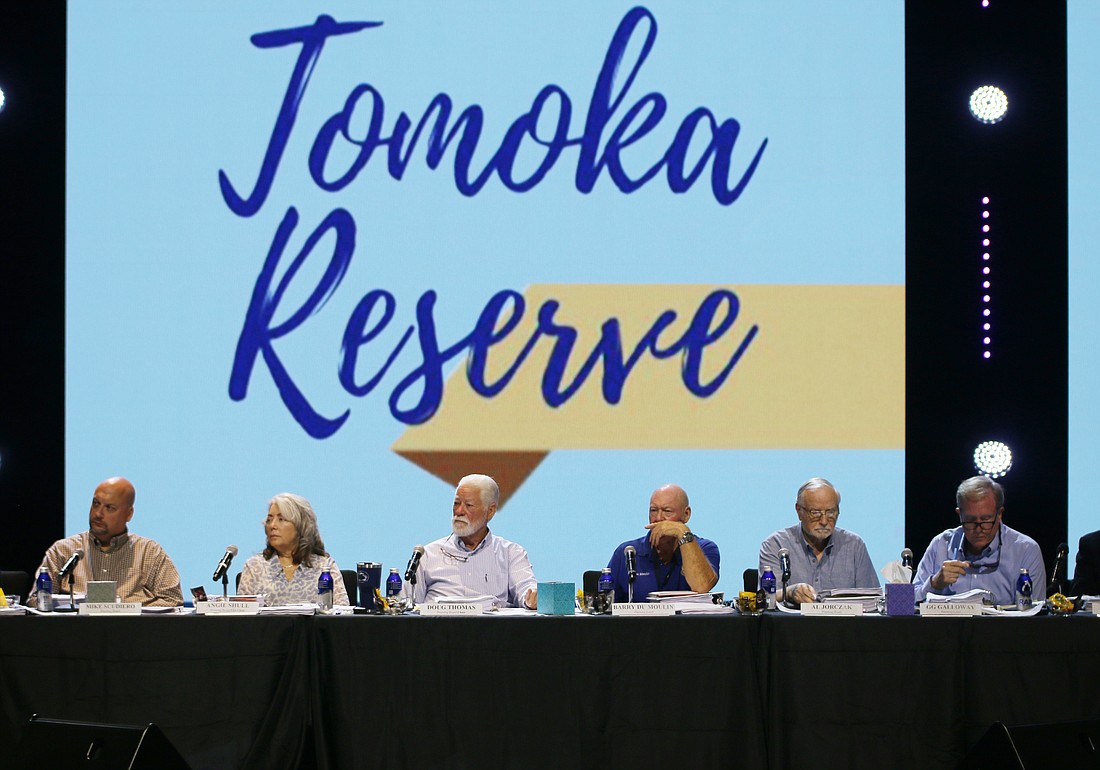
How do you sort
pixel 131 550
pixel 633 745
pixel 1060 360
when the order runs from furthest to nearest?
pixel 1060 360 → pixel 131 550 → pixel 633 745

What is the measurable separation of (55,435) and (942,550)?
3.83 meters

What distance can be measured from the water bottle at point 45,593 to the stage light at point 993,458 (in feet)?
12.7

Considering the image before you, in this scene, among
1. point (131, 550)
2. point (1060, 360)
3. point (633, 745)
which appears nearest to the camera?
point (633, 745)

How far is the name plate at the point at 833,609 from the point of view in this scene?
11.9 feet

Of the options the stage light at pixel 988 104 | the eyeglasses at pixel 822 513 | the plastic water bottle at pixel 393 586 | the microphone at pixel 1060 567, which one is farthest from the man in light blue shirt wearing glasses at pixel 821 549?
the stage light at pixel 988 104

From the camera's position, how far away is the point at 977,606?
3.67 meters

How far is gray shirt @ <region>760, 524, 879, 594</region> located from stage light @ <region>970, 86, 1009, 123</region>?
2.19 m

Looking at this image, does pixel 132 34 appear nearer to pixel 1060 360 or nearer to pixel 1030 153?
pixel 1030 153

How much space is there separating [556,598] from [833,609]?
812mm

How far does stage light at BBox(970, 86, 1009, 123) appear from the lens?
5590 millimetres

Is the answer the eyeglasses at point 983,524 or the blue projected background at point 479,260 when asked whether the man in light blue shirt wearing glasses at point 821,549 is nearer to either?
the eyeglasses at point 983,524

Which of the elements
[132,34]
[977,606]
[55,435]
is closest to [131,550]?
[55,435]

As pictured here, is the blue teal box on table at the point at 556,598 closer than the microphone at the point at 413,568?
Yes

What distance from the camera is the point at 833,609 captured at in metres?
3.65
